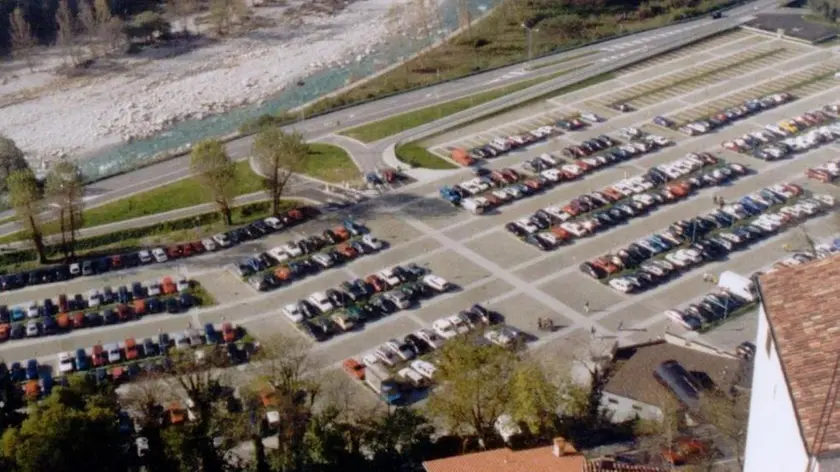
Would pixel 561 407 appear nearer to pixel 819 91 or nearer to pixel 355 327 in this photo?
pixel 355 327

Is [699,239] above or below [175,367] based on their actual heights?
below

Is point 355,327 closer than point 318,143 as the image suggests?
Yes

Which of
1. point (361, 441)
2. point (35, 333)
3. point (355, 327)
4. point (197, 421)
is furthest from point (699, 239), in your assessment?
point (35, 333)

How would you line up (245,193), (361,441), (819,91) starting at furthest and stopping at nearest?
1. (819,91)
2. (245,193)
3. (361,441)

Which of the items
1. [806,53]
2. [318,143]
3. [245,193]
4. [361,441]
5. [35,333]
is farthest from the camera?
[806,53]

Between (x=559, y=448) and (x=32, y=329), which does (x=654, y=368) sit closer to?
(x=559, y=448)

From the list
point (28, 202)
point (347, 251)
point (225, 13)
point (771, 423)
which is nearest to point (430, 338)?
point (347, 251)
